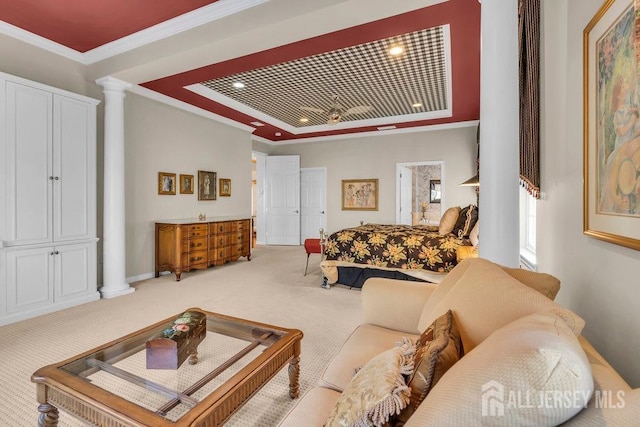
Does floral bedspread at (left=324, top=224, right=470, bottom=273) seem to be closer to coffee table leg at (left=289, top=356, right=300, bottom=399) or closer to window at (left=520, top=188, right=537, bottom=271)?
window at (left=520, top=188, right=537, bottom=271)

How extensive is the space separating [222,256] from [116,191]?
1995mm

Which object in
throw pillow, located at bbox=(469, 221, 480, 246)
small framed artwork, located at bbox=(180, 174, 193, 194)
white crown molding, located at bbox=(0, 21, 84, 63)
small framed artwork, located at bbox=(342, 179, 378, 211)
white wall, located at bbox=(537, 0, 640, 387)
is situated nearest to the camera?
white wall, located at bbox=(537, 0, 640, 387)

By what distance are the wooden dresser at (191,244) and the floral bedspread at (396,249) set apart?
6.74 ft

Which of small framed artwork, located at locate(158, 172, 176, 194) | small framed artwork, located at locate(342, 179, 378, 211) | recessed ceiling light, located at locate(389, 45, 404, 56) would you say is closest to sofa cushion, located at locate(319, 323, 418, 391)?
recessed ceiling light, located at locate(389, 45, 404, 56)

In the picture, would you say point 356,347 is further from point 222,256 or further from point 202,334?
point 222,256

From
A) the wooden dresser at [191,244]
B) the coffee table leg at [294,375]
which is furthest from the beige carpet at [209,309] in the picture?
the wooden dresser at [191,244]

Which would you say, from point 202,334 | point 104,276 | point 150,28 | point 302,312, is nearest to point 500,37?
point 202,334

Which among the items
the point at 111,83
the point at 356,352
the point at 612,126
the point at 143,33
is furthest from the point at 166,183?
the point at 612,126

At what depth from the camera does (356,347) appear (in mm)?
1527

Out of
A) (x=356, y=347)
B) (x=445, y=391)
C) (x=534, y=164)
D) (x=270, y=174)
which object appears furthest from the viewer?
(x=270, y=174)

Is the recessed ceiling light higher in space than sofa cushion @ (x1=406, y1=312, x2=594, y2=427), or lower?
higher

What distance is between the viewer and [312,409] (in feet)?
3.59

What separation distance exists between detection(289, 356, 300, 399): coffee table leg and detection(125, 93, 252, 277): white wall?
12.5ft

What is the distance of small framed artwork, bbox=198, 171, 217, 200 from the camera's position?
578 cm
